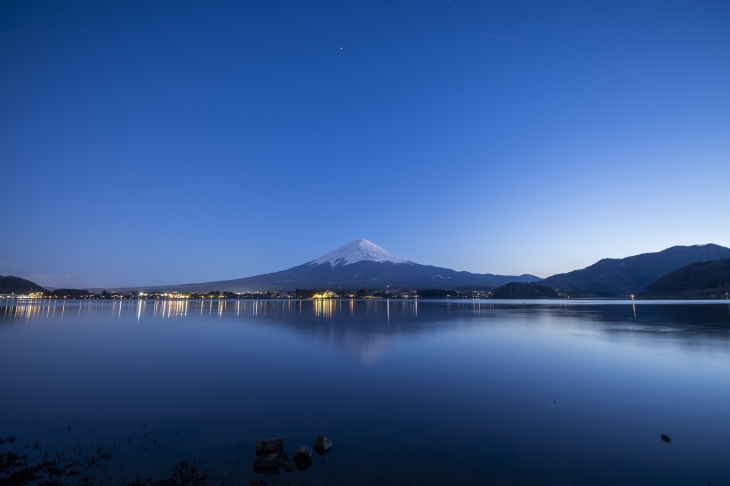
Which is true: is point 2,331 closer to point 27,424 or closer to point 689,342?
point 27,424

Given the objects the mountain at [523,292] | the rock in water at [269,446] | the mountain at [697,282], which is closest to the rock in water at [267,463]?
the rock in water at [269,446]

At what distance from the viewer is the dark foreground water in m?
6.27

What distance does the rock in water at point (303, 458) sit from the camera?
6.22 metres

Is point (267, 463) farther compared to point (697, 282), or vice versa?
point (697, 282)

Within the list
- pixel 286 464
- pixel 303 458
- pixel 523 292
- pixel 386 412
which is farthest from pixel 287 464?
pixel 523 292

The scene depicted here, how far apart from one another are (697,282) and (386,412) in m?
138

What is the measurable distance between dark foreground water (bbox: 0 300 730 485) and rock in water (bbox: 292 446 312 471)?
0.14m

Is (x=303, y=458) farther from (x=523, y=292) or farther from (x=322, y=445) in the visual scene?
(x=523, y=292)

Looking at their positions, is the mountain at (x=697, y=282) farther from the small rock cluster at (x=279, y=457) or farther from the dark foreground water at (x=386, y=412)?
the small rock cluster at (x=279, y=457)

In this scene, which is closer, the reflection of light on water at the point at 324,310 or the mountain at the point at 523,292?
the reflection of light on water at the point at 324,310

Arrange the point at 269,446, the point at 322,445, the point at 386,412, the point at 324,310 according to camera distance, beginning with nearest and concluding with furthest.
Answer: the point at 269,446
the point at 322,445
the point at 386,412
the point at 324,310

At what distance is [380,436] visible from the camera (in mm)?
7598

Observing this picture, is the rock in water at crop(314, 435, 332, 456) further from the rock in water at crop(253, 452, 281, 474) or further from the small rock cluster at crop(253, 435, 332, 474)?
the rock in water at crop(253, 452, 281, 474)

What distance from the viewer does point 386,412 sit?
914 cm
